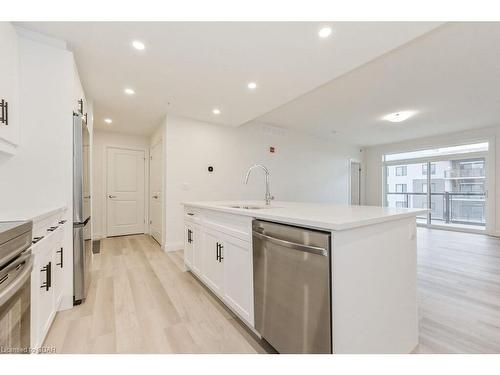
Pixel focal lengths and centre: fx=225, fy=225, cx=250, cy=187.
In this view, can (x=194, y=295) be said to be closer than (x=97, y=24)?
No

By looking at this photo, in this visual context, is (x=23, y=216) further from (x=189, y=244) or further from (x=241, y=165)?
(x=241, y=165)

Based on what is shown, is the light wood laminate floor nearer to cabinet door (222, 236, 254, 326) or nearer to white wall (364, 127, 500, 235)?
cabinet door (222, 236, 254, 326)

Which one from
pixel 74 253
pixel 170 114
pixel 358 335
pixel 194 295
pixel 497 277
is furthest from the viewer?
pixel 170 114

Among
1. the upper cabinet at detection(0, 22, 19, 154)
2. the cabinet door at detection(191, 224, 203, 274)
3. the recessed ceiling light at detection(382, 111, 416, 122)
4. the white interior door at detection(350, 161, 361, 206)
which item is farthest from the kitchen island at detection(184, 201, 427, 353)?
the white interior door at detection(350, 161, 361, 206)

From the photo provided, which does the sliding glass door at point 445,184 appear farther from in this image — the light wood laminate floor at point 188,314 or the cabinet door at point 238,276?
the cabinet door at point 238,276

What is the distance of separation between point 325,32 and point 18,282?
2546 millimetres

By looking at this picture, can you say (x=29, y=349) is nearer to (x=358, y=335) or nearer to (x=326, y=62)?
(x=358, y=335)

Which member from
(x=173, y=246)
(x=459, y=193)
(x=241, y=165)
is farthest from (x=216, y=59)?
(x=459, y=193)

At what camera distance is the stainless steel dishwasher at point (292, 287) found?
1.06 meters

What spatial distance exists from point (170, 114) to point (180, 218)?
185 cm

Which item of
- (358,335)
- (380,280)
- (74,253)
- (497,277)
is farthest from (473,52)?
(74,253)

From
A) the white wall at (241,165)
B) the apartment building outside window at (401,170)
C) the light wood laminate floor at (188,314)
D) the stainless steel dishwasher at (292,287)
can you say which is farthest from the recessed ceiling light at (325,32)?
the apartment building outside window at (401,170)

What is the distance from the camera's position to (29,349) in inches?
44.4
